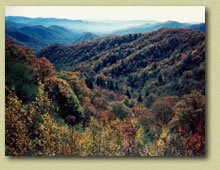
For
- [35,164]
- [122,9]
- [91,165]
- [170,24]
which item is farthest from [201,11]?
[35,164]

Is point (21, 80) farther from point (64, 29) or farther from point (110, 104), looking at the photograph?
point (110, 104)

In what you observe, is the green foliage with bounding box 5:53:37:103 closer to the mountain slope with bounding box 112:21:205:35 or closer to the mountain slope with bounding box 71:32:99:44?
the mountain slope with bounding box 71:32:99:44

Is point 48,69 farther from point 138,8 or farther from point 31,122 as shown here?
point 138,8

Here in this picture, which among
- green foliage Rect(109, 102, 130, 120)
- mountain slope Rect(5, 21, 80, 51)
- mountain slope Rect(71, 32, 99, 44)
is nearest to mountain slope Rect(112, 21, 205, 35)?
mountain slope Rect(71, 32, 99, 44)

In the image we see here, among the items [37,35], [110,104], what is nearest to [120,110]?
[110,104]

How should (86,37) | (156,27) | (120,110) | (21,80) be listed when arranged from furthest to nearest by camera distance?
1. (86,37)
2. (156,27)
3. (120,110)
4. (21,80)

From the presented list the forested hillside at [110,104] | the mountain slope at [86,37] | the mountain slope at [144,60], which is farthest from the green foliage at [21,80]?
the mountain slope at [86,37]
